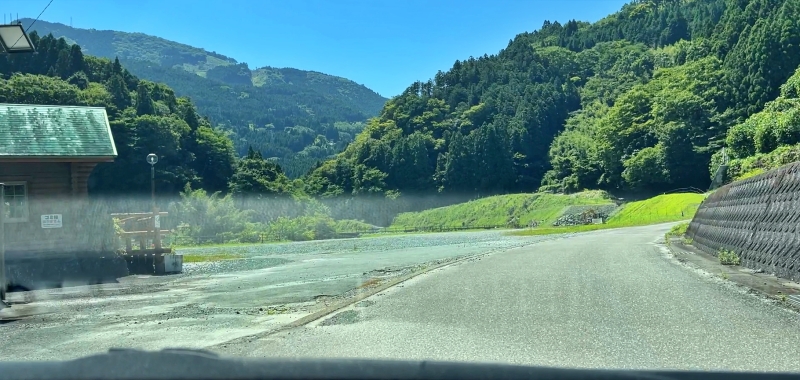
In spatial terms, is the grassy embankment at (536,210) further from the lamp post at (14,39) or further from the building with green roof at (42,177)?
the lamp post at (14,39)

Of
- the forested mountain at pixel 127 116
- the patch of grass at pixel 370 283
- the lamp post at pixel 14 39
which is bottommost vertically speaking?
the patch of grass at pixel 370 283

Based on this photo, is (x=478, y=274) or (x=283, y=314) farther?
(x=478, y=274)

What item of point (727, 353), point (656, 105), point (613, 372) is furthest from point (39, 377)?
point (656, 105)

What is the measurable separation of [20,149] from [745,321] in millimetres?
17490

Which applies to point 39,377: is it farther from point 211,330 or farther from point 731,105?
point 731,105

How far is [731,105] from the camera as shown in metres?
72.5

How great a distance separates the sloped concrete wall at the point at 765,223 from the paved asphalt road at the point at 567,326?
0.98m

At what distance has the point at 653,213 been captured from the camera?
5325 centimetres

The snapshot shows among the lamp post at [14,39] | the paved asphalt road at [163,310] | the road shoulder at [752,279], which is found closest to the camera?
the paved asphalt road at [163,310]

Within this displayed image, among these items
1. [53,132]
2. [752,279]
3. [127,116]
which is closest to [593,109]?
[127,116]

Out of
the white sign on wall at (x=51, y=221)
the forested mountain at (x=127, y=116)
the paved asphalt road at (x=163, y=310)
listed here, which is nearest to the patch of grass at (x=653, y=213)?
the paved asphalt road at (x=163, y=310)

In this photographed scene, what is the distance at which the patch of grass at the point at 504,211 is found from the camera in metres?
79.2

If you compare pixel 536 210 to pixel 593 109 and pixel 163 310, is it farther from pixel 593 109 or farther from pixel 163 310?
pixel 163 310

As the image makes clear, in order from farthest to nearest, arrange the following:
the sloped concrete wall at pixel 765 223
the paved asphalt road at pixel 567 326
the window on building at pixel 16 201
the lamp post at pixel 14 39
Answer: the window on building at pixel 16 201
the lamp post at pixel 14 39
the sloped concrete wall at pixel 765 223
the paved asphalt road at pixel 567 326
